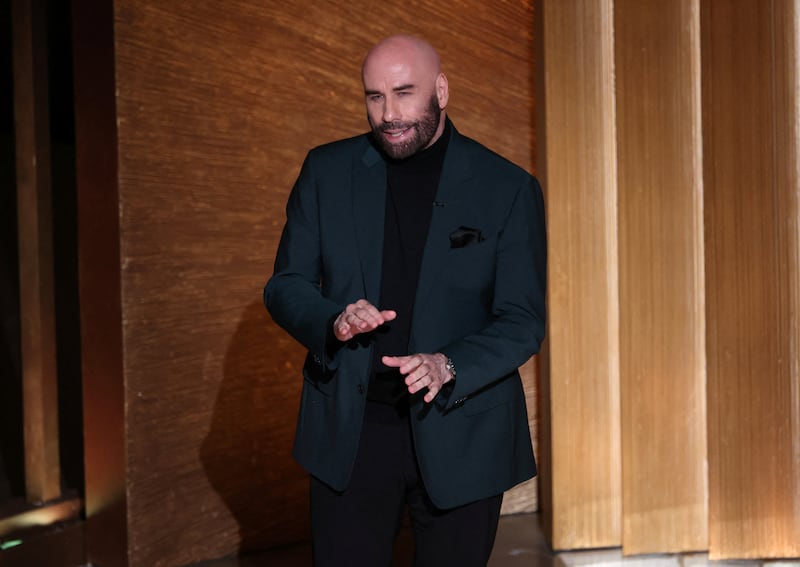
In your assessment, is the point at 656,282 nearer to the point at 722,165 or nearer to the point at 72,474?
the point at 722,165

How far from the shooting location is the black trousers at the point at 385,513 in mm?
1792

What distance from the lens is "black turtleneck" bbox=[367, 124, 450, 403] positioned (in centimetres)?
178

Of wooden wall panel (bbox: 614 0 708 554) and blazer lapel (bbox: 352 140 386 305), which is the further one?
wooden wall panel (bbox: 614 0 708 554)

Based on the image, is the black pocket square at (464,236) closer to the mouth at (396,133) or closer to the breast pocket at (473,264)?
the breast pocket at (473,264)

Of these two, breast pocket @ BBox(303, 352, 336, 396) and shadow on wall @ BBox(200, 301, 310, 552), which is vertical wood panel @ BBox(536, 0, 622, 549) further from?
breast pocket @ BBox(303, 352, 336, 396)

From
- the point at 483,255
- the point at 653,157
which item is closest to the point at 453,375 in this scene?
the point at 483,255

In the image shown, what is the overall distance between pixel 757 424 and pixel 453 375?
2.11 metres

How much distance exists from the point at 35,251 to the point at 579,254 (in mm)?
1936

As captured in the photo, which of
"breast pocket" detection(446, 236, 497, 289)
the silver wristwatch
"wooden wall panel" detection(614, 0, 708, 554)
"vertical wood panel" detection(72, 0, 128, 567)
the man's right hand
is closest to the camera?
the man's right hand

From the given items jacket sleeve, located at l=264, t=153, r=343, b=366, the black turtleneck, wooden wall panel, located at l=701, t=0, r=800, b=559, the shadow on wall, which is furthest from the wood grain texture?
the black turtleneck

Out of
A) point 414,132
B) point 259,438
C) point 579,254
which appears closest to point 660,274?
point 579,254

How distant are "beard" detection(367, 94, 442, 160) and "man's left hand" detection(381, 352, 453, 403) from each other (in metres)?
0.39

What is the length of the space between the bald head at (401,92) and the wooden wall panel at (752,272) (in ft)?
6.37

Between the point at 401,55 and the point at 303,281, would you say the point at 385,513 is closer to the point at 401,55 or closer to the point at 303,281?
the point at 303,281
